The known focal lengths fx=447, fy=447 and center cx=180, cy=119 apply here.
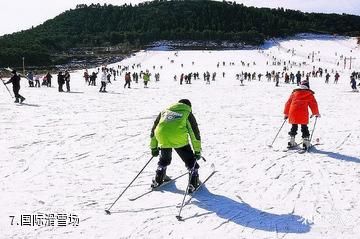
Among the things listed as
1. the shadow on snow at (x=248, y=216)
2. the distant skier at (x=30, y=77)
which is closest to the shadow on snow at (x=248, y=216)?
the shadow on snow at (x=248, y=216)

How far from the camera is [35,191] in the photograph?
6664 mm

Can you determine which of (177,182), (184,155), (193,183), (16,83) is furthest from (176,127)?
(16,83)

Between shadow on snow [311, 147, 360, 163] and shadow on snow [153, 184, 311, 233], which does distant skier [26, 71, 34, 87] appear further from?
shadow on snow [153, 184, 311, 233]

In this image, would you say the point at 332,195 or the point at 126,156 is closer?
the point at 332,195

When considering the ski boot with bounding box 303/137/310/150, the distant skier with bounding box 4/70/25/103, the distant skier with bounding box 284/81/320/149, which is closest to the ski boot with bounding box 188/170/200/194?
the distant skier with bounding box 284/81/320/149

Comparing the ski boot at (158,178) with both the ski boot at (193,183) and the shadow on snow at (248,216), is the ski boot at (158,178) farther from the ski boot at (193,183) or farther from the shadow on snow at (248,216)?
the shadow on snow at (248,216)

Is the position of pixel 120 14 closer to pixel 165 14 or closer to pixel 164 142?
pixel 165 14

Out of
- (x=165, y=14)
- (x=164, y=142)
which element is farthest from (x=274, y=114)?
(x=165, y=14)

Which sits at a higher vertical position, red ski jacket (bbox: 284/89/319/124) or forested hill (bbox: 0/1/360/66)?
forested hill (bbox: 0/1/360/66)

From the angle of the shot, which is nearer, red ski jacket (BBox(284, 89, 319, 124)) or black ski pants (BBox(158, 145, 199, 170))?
black ski pants (BBox(158, 145, 199, 170))

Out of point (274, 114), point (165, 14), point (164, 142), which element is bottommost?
point (274, 114)

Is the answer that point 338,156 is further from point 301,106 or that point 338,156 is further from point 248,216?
point 248,216

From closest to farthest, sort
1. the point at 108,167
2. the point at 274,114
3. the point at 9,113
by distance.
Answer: the point at 108,167, the point at 9,113, the point at 274,114

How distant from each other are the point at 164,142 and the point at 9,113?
10.1m
